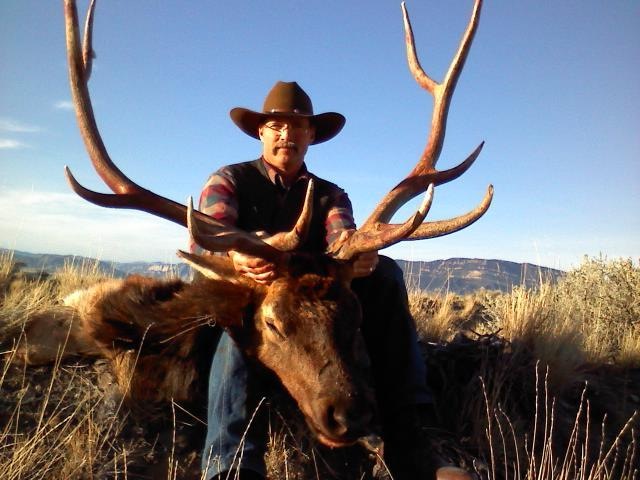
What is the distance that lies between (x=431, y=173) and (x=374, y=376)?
1513 millimetres

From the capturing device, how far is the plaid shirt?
379cm

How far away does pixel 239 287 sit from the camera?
10.2 feet

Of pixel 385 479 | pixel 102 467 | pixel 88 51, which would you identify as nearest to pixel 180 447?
pixel 102 467

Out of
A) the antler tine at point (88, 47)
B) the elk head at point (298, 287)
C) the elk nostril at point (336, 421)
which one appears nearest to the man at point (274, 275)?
the elk head at point (298, 287)

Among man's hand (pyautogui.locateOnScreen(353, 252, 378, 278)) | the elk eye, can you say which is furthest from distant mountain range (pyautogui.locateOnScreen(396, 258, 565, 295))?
the elk eye

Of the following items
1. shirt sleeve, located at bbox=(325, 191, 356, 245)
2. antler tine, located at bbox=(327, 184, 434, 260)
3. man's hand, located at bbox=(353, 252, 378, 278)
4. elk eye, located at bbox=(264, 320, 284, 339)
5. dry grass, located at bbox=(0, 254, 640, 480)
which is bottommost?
dry grass, located at bbox=(0, 254, 640, 480)

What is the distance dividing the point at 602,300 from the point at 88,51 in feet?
24.3

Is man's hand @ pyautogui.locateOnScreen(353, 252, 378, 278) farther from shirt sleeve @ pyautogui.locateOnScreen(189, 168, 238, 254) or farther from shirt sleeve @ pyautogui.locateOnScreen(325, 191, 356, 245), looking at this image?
shirt sleeve @ pyautogui.locateOnScreen(189, 168, 238, 254)

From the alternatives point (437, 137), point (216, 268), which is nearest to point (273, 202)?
point (216, 268)

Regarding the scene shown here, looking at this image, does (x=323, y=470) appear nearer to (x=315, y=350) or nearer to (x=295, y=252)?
(x=315, y=350)

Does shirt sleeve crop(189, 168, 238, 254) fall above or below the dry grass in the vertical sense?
above

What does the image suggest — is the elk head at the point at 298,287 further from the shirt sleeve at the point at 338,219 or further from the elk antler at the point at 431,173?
the shirt sleeve at the point at 338,219

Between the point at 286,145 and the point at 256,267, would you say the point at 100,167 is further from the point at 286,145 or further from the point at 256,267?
the point at 286,145

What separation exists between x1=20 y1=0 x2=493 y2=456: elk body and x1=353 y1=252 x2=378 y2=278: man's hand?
5 cm
